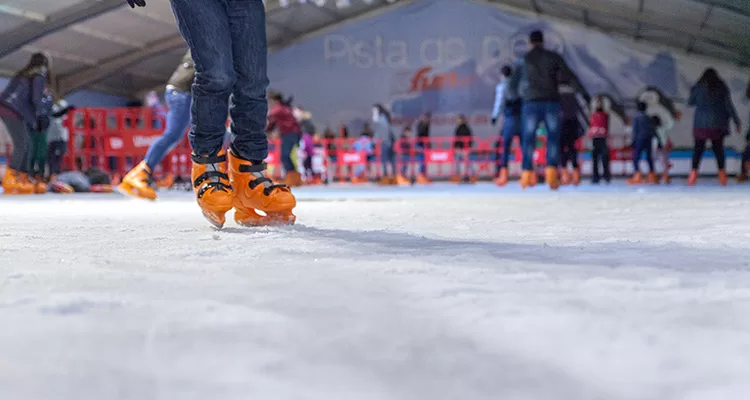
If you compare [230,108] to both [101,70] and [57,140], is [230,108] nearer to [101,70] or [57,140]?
[57,140]

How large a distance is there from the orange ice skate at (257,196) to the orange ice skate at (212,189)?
64mm

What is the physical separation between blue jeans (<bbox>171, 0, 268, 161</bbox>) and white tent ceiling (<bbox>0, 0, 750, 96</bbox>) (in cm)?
921

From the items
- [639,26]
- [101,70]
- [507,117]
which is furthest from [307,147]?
[639,26]

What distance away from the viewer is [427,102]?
14.8 meters

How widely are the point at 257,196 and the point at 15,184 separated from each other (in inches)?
164

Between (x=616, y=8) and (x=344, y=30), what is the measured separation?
6304 mm

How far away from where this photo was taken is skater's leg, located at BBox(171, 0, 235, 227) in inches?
66.8

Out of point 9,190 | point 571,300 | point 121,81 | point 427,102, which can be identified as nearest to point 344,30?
point 427,102

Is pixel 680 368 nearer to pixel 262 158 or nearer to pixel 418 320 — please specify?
pixel 418 320

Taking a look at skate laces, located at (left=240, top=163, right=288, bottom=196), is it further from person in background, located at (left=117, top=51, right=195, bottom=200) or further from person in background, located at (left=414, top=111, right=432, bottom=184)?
person in background, located at (left=414, top=111, right=432, bottom=184)

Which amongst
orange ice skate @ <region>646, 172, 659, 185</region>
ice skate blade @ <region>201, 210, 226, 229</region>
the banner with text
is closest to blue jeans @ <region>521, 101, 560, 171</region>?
orange ice skate @ <region>646, 172, 659, 185</region>

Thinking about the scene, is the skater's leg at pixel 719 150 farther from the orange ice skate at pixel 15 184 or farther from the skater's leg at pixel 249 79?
the orange ice skate at pixel 15 184

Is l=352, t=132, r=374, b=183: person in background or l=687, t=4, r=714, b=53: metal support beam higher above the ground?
l=687, t=4, r=714, b=53: metal support beam

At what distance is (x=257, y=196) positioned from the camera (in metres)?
1.83
